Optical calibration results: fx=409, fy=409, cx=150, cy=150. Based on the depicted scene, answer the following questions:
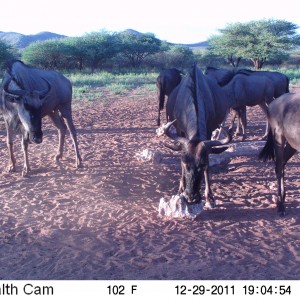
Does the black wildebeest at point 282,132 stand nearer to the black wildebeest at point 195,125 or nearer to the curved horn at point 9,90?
the black wildebeest at point 195,125

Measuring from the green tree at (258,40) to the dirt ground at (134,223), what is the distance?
109 ft

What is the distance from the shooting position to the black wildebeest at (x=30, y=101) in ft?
23.0

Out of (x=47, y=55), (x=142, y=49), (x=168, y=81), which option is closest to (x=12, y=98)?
(x=168, y=81)

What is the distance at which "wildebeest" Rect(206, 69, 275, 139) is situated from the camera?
36.9ft

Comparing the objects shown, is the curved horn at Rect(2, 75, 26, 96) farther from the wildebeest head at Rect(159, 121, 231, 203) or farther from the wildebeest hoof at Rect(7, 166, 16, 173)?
the wildebeest head at Rect(159, 121, 231, 203)

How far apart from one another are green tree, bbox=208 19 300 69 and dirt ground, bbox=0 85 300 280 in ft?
109

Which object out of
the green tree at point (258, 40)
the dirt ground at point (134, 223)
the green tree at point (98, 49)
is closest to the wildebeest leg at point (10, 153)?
the dirt ground at point (134, 223)

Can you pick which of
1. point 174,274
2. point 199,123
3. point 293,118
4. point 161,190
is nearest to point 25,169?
point 161,190

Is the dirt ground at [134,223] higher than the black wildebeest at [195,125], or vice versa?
the black wildebeest at [195,125]

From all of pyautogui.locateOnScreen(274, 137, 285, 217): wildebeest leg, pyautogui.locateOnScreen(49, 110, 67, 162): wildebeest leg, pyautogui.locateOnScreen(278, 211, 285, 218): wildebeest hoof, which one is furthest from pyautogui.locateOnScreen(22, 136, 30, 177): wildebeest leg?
pyautogui.locateOnScreen(278, 211, 285, 218): wildebeest hoof

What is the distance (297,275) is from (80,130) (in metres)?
8.32

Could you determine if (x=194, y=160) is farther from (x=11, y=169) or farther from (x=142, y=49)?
(x=142, y=49)

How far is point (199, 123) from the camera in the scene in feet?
18.6

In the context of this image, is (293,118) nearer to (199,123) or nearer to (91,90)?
(199,123)
